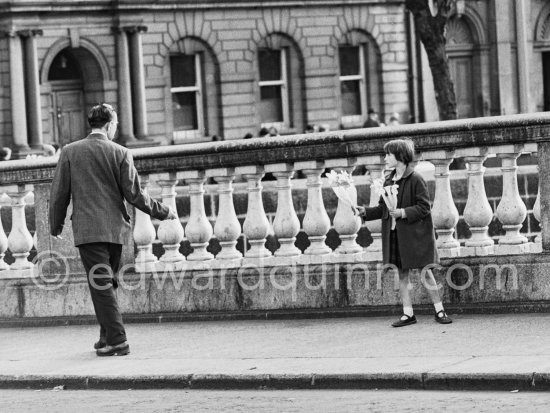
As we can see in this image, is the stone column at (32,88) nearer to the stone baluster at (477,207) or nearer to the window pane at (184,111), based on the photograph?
the window pane at (184,111)

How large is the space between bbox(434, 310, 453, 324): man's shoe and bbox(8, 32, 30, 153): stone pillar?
101 feet

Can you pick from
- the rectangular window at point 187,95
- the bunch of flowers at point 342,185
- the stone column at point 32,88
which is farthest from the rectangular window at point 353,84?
the bunch of flowers at point 342,185

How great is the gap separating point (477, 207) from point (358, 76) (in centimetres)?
3889

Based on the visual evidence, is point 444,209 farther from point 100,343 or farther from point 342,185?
point 100,343

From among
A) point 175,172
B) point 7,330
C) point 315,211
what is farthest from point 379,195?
point 7,330

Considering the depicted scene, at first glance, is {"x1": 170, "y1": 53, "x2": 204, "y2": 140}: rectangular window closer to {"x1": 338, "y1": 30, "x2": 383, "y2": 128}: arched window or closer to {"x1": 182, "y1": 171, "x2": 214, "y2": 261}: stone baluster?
{"x1": 338, "y1": 30, "x2": 383, "y2": 128}: arched window

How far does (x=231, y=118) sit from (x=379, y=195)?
35.2 meters

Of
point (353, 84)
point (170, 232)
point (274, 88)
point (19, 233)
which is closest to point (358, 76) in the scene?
point (353, 84)

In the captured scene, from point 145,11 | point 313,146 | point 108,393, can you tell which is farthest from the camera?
point 145,11

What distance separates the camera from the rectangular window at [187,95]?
4712 centimetres

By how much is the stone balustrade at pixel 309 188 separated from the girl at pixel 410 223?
20.2 inches

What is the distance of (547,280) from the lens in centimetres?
1284

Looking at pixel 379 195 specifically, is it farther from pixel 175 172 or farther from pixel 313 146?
pixel 175 172

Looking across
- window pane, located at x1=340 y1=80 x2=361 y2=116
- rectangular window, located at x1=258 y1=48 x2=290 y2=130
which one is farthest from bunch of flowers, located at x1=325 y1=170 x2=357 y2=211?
window pane, located at x1=340 y1=80 x2=361 y2=116
